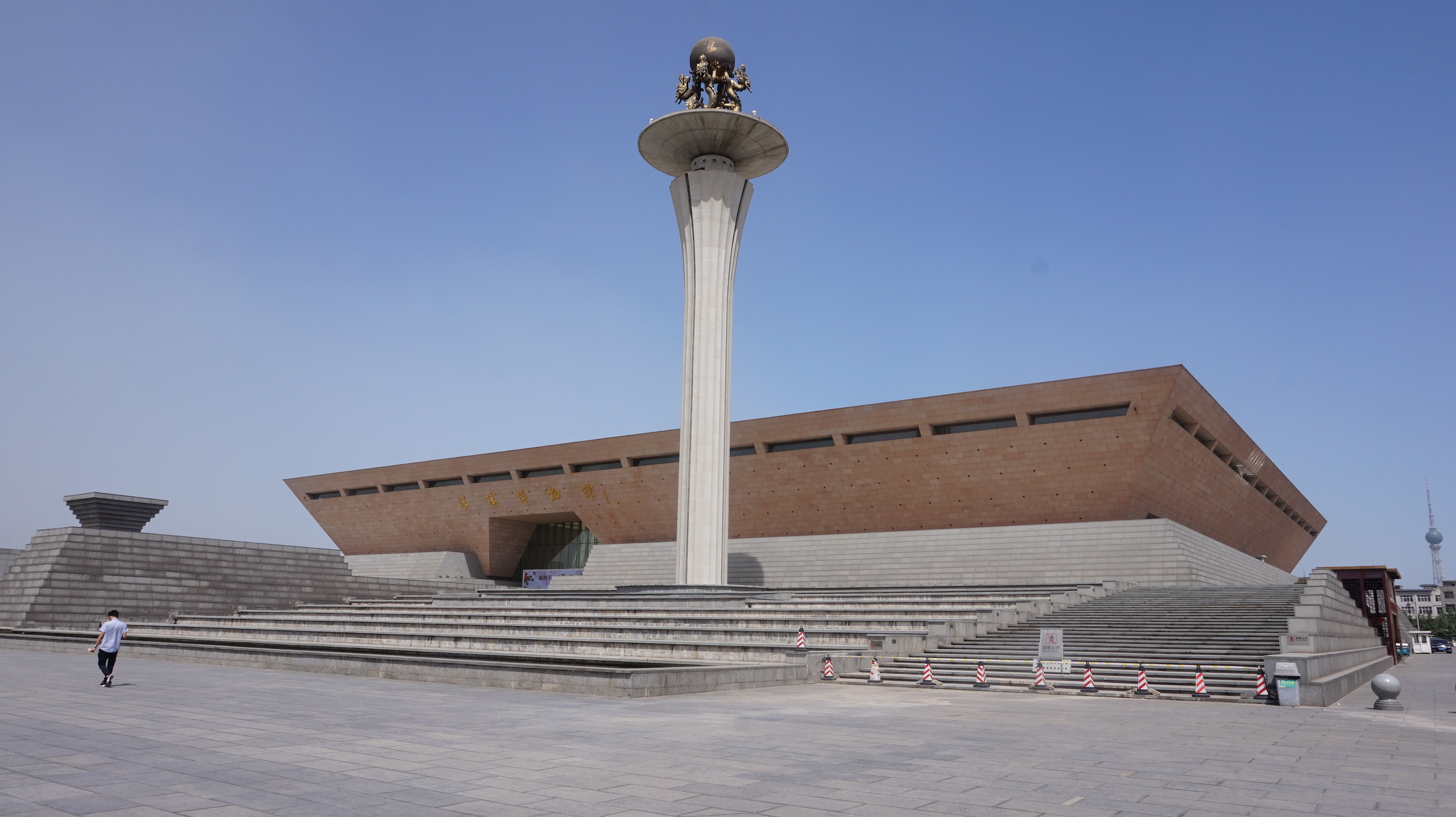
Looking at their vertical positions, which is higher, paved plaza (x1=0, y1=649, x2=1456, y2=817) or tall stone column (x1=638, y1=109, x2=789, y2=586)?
tall stone column (x1=638, y1=109, x2=789, y2=586)

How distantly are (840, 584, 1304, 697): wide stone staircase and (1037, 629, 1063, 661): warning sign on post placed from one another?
12.5 inches

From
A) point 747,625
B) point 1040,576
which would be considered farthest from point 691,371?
point 1040,576

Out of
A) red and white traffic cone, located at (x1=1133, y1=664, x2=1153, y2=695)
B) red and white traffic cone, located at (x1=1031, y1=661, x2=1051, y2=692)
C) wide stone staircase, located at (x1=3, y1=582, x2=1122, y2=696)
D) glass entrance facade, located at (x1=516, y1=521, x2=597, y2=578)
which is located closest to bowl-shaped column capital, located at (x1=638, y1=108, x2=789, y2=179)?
wide stone staircase, located at (x1=3, y1=582, x2=1122, y2=696)

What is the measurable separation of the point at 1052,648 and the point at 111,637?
15.1m

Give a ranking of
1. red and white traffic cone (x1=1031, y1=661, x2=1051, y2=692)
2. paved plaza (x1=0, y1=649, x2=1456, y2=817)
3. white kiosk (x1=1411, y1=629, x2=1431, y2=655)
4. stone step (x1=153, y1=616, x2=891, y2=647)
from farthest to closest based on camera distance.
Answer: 1. white kiosk (x1=1411, y1=629, x2=1431, y2=655)
2. stone step (x1=153, y1=616, x2=891, y2=647)
3. red and white traffic cone (x1=1031, y1=661, x2=1051, y2=692)
4. paved plaza (x1=0, y1=649, x2=1456, y2=817)

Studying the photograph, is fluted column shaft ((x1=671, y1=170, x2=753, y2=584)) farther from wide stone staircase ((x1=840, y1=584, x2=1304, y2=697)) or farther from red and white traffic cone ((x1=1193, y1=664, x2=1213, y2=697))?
red and white traffic cone ((x1=1193, y1=664, x2=1213, y2=697))

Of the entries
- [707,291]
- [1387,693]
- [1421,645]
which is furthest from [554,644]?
[1421,645]

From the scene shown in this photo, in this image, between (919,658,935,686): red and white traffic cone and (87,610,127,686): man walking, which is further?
(919,658,935,686): red and white traffic cone

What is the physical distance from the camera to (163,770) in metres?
6.73

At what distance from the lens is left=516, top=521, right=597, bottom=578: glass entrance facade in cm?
5556

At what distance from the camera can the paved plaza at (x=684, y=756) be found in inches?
236

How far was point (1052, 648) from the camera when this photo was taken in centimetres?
1619

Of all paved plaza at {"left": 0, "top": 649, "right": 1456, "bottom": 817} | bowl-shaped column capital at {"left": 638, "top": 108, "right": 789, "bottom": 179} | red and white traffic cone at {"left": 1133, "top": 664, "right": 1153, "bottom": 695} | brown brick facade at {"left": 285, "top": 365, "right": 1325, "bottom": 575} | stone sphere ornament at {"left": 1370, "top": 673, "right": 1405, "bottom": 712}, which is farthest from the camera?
brown brick facade at {"left": 285, "top": 365, "right": 1325, "bottom": 575}

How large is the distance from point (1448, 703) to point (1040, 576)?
684 inches
